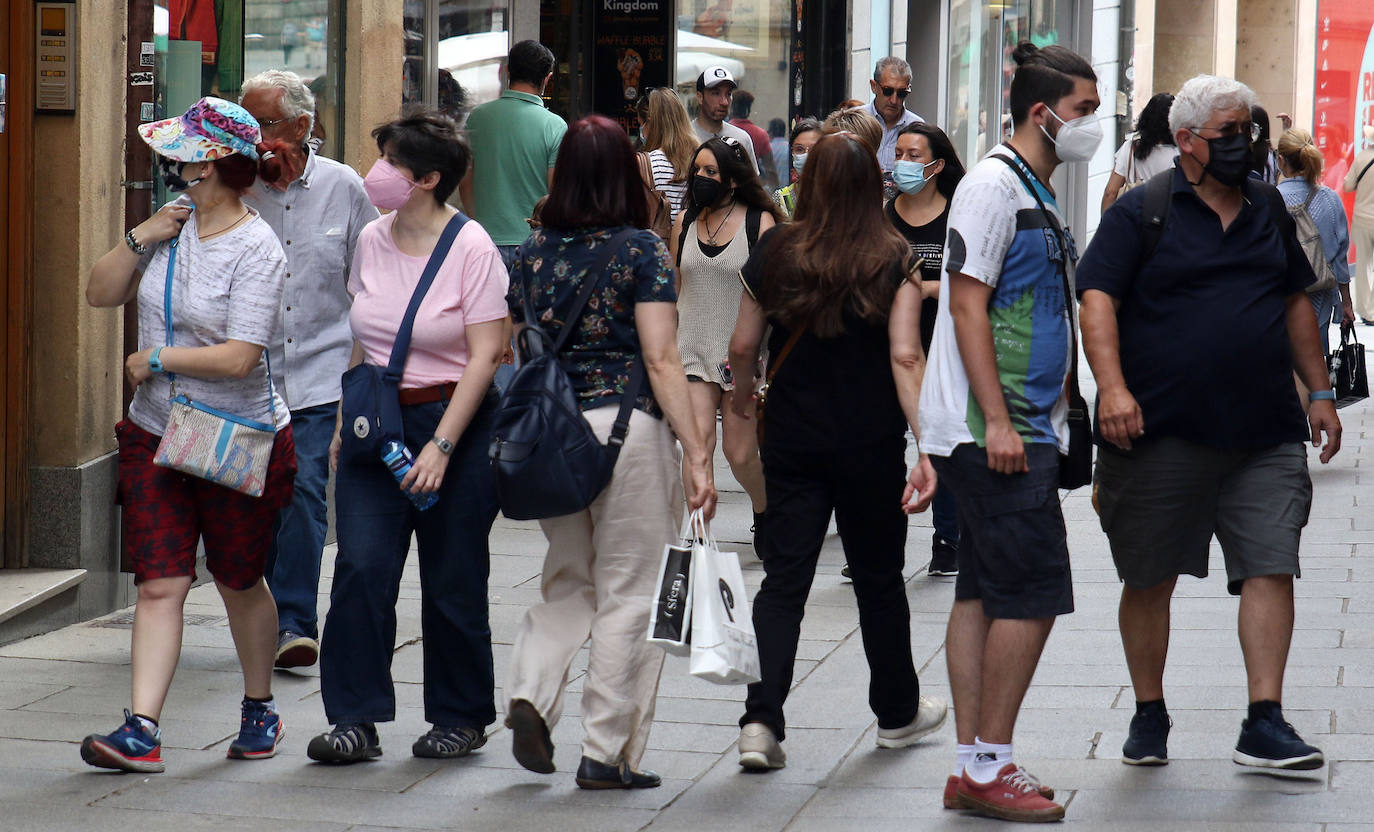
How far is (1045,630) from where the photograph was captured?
4773 millimetres

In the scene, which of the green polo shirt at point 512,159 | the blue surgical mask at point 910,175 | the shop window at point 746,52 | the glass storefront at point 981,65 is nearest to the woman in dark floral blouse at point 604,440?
the blue surgical mask at point 910,175

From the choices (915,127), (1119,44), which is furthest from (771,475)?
(1119,44)

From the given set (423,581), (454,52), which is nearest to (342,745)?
(423,581)

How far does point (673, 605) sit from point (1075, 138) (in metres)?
1.50

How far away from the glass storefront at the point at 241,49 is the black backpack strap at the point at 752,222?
169 centimetres

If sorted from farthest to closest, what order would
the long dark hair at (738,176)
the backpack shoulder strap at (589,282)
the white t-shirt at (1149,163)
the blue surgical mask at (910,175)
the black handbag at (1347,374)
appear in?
the black handbag at (1347,374) < the white t-shirt at (1149,163) < the long dark hair at (738,176) < the blue surgical mask at (910,175) < the backpack shoulder strap at (589,282)

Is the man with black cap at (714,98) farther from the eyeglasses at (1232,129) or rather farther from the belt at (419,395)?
the eyeglasses at (1232,129)

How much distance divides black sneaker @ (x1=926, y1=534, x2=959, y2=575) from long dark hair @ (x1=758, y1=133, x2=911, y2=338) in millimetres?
2988

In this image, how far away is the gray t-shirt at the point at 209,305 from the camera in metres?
5.12

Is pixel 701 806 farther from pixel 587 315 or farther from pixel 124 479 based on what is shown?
pixel 124 479

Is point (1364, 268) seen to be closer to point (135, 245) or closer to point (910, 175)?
point (910, 175)

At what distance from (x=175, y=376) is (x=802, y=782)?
1960 millimetres

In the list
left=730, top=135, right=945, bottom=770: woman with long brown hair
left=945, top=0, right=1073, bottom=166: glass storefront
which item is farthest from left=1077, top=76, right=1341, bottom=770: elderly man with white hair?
left=945, top=0, right=1073, bottom=166: glass storefront

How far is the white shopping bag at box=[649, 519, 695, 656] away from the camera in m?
4.78
